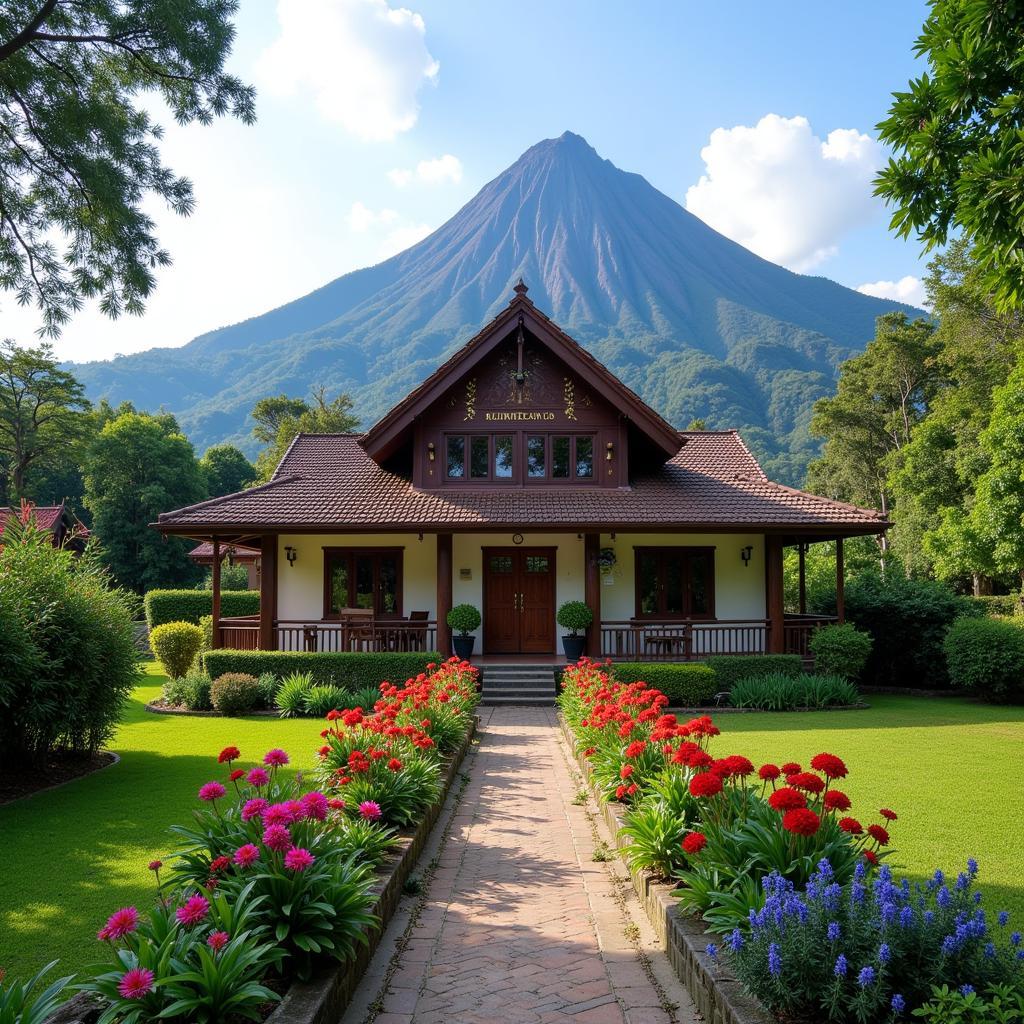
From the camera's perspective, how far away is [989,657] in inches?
629

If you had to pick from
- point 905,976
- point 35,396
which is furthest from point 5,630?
point 35,396

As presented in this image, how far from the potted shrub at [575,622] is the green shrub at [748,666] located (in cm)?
261

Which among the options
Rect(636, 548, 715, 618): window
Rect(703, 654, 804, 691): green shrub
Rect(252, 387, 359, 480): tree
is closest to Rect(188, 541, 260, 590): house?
Rect(252, 387, 359, 480): tree

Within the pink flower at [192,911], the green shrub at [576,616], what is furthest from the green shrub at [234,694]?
the pink flower at [192,911]

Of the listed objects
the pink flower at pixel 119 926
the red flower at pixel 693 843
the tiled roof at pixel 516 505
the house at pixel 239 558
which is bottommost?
the red flower at pixel 693 843

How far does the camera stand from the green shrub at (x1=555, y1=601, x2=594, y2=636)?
1695 cm

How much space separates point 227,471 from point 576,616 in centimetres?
4995

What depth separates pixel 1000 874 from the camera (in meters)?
5.90

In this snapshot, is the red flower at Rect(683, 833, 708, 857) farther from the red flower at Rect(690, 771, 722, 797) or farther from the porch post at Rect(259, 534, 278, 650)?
the porch post at Rect(259, 534, 278, 650)

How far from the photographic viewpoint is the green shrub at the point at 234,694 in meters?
14.8

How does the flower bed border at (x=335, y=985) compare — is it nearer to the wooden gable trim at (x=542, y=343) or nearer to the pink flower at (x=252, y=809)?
the pink flower at (x=252, y=809)

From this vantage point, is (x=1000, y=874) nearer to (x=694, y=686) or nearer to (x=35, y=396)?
(x=694, y=686)

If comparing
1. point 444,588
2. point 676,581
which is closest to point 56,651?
point 444,588

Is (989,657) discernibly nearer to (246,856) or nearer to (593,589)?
Answer: (593,589)
